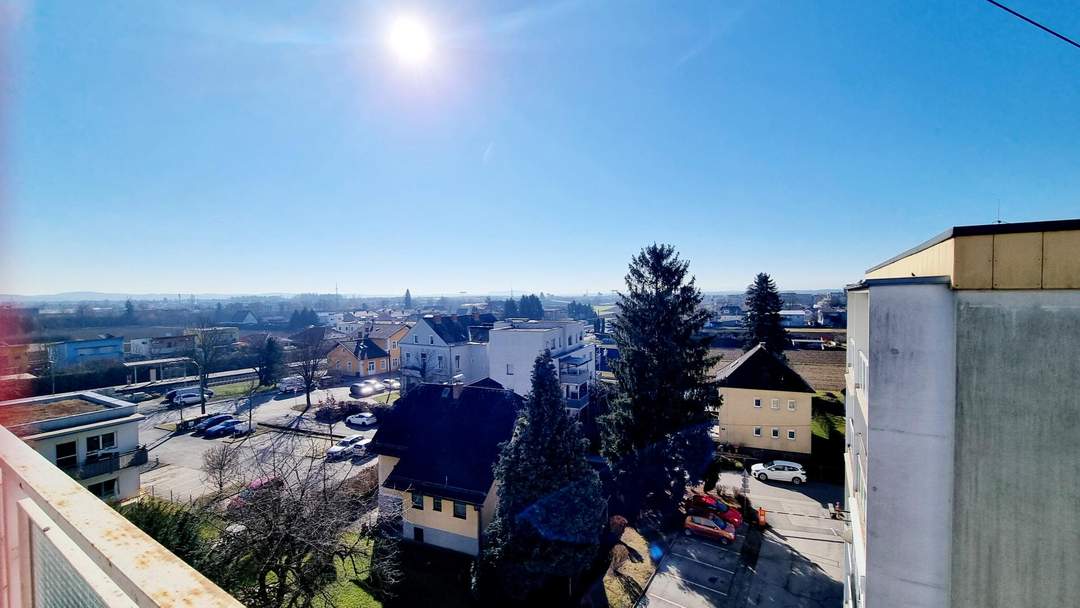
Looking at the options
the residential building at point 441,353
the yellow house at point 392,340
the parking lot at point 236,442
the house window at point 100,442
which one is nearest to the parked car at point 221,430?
the parking lot at point 236,442

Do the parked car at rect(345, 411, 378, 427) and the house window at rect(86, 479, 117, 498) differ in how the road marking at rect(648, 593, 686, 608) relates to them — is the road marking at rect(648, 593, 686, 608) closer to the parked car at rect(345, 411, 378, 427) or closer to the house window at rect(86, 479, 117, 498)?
the house window at rect(86, 479, 117, 498)

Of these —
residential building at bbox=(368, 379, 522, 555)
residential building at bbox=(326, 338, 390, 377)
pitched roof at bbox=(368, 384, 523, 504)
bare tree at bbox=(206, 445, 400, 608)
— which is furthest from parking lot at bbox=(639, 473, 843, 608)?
residential building at bbox=(326, 338, 390, 377)

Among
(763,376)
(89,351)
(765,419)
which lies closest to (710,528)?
(765,419)

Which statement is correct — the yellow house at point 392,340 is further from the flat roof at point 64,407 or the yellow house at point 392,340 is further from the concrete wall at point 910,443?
the concrete wall at point 910,443

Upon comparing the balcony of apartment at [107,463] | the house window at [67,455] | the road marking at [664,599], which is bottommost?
the road marking at [664,599]

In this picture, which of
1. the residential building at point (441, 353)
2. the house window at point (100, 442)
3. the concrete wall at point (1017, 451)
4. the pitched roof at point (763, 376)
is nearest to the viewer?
the concrete wall at point (1017, 451)

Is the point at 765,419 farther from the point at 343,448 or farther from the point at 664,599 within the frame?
the point at 343,448

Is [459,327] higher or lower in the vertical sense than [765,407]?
higher
